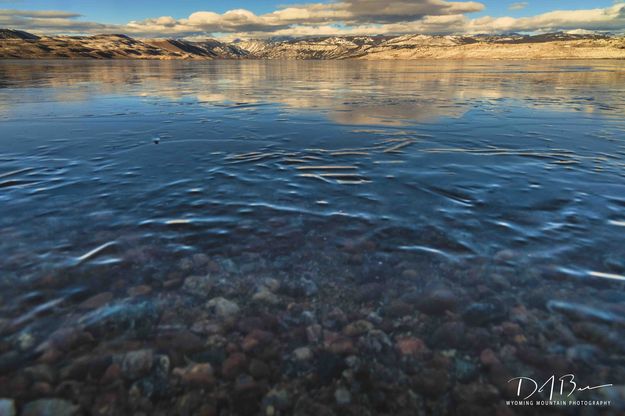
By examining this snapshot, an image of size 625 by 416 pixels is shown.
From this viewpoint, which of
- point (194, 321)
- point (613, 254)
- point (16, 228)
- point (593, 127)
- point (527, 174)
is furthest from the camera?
point (593, 127)

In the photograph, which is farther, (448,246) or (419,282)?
(448,246)

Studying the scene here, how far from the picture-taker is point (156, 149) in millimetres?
13734

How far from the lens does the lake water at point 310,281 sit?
3762mm

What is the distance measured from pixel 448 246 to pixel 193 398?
4.78m

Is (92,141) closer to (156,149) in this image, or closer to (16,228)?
(156,149)

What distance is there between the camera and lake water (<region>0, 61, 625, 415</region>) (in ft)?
12.3

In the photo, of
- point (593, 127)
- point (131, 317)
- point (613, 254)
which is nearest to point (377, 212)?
point (613, 254)
